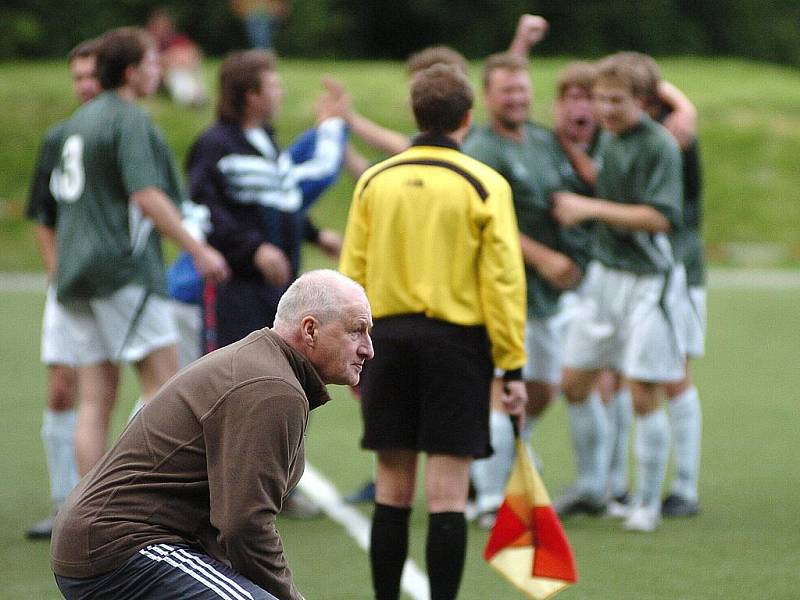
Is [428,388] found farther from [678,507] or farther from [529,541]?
[678,507]

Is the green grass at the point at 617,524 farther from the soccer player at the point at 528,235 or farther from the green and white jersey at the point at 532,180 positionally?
the green and white jersey at the point at 532,180

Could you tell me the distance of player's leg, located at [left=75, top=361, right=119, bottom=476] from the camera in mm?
7250

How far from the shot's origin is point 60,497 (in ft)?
25.1

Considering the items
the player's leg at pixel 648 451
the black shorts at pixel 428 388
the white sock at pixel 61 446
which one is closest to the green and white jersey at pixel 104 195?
the white sock at pixel 61 446

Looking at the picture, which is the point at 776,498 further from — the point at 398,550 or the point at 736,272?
the point at 736,272

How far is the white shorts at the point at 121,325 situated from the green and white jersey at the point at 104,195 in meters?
0.06

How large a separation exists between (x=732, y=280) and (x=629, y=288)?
14839 millimetres

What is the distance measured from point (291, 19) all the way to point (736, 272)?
84.5 feet

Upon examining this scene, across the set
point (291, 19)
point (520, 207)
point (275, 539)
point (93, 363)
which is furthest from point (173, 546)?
point (291, 19)

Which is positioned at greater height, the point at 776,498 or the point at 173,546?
the point at 173,546

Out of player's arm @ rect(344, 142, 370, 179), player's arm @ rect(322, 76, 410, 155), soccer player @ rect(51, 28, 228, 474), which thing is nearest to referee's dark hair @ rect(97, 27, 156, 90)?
soccer player @ rect(51, 28, 228, 474)

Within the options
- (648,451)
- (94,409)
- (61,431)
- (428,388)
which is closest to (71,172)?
(94,409)

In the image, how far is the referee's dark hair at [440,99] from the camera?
5941 mm

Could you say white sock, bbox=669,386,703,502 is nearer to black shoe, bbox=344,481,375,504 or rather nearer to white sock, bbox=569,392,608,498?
white sock, bbox=569,392,608,498
